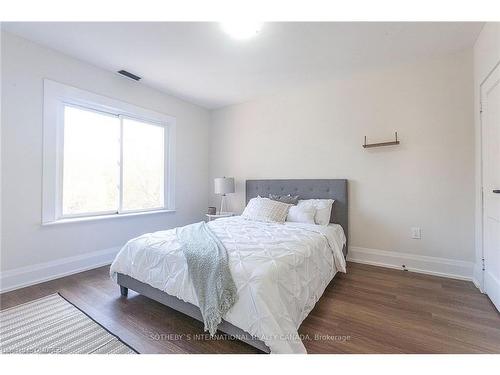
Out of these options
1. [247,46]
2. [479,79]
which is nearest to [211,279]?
[247,46]

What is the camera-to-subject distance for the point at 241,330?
1413 mm

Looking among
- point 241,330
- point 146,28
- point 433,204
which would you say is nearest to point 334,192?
point 433,204

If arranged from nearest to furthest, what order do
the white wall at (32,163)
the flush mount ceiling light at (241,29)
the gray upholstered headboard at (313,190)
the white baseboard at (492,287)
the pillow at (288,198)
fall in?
1. the white baseboard at (492,287)
2. the flush mount ceiling light at (241,29)
3. the white wall at (32,163)
4. the gray upholstered headboard at (313,190)
5. the pillow at (288,198)

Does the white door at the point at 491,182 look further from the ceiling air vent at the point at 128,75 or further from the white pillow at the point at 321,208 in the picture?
the ceiling air vent at the point at 128,75

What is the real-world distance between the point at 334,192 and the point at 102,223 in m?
3.19

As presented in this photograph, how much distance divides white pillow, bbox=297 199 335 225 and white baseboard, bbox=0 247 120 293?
2.74 metres

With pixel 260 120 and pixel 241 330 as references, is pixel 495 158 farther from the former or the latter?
pixel 260 120

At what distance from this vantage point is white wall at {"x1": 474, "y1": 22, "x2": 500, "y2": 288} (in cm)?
196

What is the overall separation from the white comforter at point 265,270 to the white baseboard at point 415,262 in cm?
85

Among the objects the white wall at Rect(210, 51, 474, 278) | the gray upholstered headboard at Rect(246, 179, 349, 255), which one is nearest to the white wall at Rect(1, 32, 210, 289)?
the gray upholstered headboard at Rect(246, 179, 349, 255)

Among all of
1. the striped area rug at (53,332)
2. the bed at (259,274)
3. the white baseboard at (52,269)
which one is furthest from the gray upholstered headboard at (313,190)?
the striped area rug at (53,332)

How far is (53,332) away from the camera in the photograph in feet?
5.29

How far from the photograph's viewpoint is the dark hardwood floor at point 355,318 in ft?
4.83
